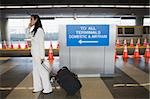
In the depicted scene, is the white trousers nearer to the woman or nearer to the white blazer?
the woman

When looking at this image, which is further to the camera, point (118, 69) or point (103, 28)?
point (118, 69)

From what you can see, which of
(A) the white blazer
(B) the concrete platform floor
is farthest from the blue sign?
(A) the white blazer

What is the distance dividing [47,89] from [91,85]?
4.60 ft

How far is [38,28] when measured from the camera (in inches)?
222

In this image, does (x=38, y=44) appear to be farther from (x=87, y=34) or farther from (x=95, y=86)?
(x=87, y=34)

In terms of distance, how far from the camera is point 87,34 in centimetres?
755

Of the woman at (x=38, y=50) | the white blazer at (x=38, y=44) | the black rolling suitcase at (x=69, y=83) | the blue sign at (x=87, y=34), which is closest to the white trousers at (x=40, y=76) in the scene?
the woman at (x=38, y=50)

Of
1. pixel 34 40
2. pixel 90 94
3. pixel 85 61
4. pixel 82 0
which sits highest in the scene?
pixel 82 0

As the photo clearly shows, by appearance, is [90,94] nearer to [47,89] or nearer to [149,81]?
[47,89]

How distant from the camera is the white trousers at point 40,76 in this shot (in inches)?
225

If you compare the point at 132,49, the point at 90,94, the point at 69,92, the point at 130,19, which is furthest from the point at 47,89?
the point at 130,19

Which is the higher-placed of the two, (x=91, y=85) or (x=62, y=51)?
(x=62, y=51)

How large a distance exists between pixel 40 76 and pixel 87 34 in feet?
7.68

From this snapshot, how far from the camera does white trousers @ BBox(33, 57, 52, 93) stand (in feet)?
18.7
